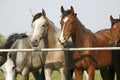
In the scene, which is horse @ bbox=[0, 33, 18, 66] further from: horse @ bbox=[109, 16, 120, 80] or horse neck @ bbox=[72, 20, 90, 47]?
horse @ bbox=[109, 16, 120, 80]

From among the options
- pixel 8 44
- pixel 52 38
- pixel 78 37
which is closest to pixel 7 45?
pixel 8 44

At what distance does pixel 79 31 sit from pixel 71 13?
421 mm

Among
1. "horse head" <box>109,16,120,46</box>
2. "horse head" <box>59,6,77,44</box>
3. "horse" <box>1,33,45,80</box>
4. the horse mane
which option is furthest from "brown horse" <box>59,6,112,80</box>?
the horse mane

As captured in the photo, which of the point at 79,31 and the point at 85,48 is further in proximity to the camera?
the point at 79,31

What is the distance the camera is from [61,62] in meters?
6.68

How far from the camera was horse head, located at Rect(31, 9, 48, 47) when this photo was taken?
21.2ft

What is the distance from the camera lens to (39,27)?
21.8 feet

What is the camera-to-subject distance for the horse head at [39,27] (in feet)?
21.2

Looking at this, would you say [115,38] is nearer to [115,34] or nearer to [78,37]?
[115,34]

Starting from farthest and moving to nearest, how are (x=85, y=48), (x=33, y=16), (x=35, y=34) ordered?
(x=33, y=16) → (x=35, y=34) → (x=85, y=48)

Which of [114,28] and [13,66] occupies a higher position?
[114,28]

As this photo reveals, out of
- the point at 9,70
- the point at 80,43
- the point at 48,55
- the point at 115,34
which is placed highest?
the point at 115,34

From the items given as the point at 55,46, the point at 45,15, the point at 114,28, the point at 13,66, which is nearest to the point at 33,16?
the point at 45,15

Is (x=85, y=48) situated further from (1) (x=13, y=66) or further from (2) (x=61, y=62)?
(1) (x=13, y=66)
